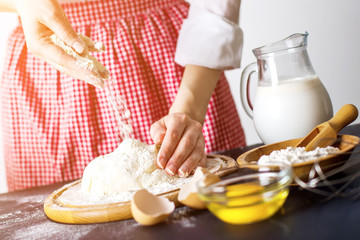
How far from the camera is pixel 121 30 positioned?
4.66ft

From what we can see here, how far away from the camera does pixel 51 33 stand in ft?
3.33

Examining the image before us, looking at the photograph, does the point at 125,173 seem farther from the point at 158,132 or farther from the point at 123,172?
the point at 158,132

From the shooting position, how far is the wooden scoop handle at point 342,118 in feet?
2.59

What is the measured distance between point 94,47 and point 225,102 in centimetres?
64

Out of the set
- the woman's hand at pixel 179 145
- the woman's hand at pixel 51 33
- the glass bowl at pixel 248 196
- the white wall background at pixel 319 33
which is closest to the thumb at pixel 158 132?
the woman's hand at pixel 179 145

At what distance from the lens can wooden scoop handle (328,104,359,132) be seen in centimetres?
79

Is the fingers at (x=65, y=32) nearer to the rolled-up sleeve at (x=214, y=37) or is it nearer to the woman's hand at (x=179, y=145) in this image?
the woman's hand at (x=179, y=145)

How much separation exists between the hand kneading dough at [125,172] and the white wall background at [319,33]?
182cm

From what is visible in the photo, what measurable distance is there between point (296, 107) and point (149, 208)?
40 cm

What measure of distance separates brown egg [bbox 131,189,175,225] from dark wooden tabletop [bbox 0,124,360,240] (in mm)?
16

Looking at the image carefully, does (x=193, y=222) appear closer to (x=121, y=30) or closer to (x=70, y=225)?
(x=70, y=225)

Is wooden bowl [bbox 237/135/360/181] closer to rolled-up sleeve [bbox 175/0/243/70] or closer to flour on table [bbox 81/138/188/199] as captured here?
flour on table [bbox 81/138/188/199]

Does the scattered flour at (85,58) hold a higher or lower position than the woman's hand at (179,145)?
higher

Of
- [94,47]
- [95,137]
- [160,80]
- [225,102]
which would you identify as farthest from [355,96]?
[94,47]
